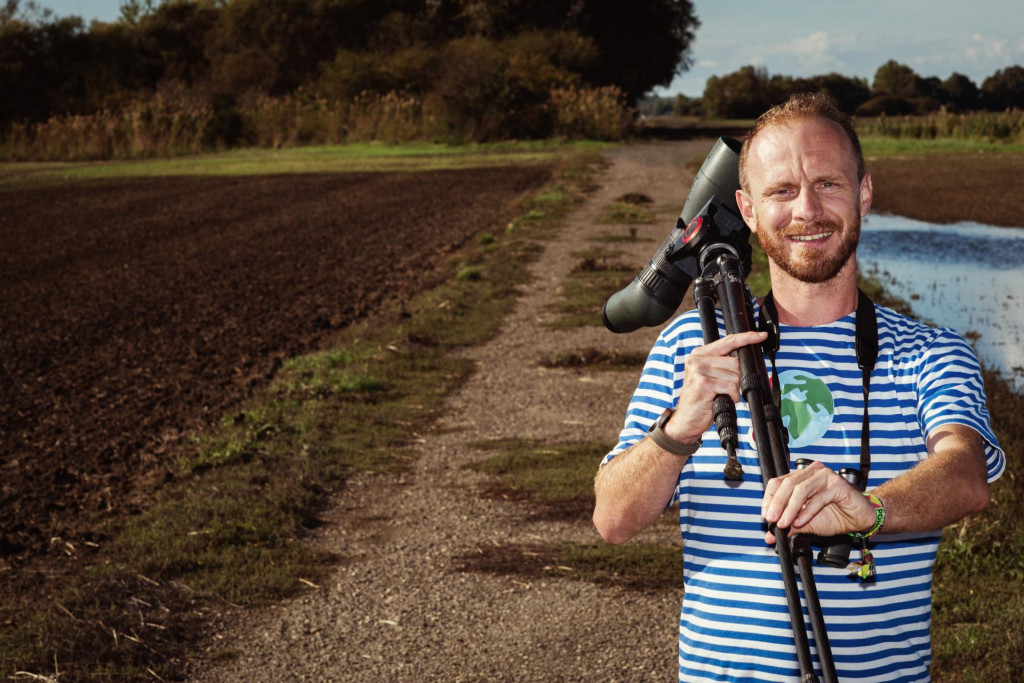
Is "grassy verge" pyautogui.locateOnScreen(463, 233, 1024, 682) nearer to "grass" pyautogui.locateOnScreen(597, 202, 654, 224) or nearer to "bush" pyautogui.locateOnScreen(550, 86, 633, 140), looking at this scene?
"grass" pyautogui.locateOnScreen(597, 202, 654, 224)

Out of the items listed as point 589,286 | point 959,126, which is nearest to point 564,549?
point 589,286

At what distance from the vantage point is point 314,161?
4281cm

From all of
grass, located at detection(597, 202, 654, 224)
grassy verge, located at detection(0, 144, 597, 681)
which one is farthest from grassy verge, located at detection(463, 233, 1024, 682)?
grass, located at detection(597, 202, 654, 224)

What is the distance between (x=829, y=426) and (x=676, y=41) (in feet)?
235

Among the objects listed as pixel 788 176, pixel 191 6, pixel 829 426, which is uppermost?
pixel 191 6

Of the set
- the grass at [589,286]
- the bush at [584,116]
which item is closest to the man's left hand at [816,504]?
the grass at [589,286]

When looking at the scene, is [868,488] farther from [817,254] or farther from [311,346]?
[311,346]

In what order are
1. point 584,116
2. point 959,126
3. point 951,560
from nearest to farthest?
1. point 951,560
2. point 959,126
3. point 584,116

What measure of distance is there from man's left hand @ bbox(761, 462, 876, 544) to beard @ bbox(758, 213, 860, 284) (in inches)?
→ 21.6

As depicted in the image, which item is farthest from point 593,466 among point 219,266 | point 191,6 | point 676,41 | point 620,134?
point 191,6

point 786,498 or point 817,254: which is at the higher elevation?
point 817,254

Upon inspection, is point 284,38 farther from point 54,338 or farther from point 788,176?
point 788,176

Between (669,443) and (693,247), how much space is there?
362 millimetres

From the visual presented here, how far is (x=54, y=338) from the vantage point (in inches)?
485
